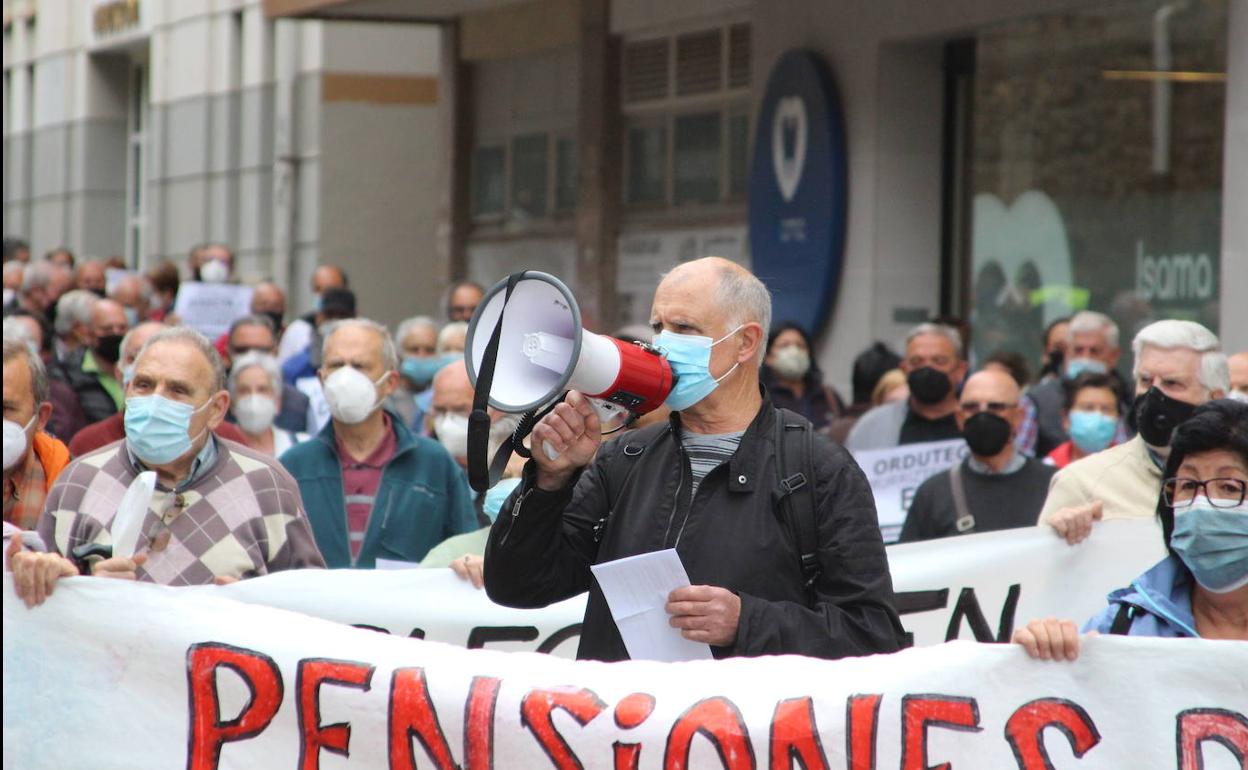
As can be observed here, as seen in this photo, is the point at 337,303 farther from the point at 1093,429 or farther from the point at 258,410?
the point at 1093,429

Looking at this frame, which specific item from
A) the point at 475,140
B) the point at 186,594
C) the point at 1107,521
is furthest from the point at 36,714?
the point at 475,140

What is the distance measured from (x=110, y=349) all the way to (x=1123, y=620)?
6.62 metres

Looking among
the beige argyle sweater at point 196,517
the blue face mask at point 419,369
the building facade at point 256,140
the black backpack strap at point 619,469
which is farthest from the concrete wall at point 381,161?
the black backpack strap at point 619,469

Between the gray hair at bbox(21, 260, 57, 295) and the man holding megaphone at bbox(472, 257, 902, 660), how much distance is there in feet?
42.8

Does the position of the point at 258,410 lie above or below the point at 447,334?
below

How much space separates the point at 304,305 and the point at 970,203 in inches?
362

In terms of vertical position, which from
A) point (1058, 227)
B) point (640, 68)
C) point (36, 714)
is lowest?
point (36, 714)

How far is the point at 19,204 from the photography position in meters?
29.8

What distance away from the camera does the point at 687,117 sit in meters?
15.6

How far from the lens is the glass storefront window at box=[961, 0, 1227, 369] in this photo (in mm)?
10906

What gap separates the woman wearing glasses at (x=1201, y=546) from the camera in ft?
12.7

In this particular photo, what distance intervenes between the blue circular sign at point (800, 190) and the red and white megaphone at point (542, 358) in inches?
372

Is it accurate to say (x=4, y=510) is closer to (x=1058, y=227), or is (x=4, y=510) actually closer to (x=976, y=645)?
(x=976, y=645)

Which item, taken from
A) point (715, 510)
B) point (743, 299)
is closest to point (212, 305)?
point (743, 299)
